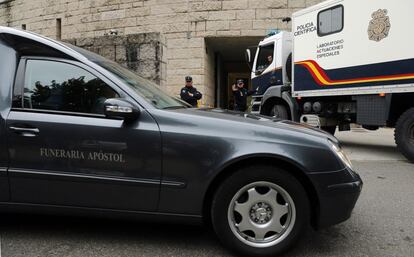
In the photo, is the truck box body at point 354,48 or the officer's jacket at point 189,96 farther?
the officer's jacket at point 189,96

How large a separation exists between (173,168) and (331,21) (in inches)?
281

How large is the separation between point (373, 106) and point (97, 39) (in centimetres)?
709

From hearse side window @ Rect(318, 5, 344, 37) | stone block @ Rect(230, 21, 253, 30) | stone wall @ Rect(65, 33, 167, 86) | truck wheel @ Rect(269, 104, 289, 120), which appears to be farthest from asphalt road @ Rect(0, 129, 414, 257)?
stone block @ Rect(230, 21, 253, 30)

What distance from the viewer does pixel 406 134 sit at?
757cm

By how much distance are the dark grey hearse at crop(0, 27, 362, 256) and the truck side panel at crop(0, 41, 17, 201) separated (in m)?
0.01

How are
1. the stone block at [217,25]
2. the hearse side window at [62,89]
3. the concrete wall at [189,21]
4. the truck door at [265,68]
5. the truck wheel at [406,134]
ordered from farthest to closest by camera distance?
the stone block at [217,25] < the concrete wall at [189,21] < the truck door at [265,68] < the truck wheel at [406,134] < the hearse side window at [62,89]

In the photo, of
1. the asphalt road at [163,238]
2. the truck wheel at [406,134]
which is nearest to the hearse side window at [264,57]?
the truck wheel at [406,134]

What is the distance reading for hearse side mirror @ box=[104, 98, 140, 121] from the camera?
2.96m

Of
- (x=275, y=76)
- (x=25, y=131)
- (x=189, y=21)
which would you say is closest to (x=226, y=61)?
(x=189, y=21)

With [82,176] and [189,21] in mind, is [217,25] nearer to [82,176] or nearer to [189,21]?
[189,21]

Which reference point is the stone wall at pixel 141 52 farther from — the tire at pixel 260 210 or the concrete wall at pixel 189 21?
the tire at pixel 260 210

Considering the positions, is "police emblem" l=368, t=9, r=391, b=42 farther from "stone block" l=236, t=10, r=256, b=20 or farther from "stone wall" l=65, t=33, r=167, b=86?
"stone block" l=236, t=10, r=256, b=20

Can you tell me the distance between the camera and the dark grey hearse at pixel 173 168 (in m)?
2.96

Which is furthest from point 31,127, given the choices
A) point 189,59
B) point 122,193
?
point 189,59
